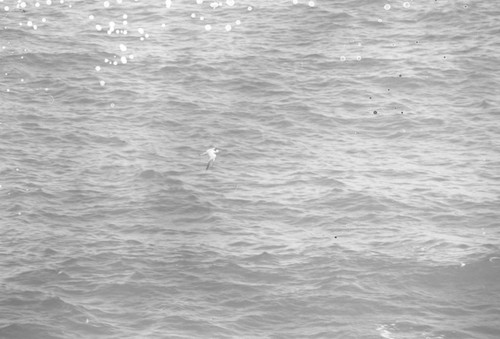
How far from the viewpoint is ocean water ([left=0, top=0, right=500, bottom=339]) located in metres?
55.0

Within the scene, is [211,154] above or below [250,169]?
above

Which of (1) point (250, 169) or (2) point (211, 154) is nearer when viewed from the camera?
(2) point (211, 154)

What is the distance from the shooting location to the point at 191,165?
2692 inches

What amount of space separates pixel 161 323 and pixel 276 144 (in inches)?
785

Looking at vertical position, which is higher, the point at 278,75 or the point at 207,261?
the point at 278,75

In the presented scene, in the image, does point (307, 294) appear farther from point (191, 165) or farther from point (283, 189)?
point (191, 165)

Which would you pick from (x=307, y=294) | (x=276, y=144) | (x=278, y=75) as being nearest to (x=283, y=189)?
(x=276, y=144)

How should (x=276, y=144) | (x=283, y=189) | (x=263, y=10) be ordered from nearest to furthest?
1. (x=283, y=189)
2. (x=276, y=144)
3. (x=263, y=10)

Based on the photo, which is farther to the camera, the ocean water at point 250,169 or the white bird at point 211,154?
the white bird at point 211,154

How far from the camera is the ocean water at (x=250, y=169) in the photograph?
5497 cm

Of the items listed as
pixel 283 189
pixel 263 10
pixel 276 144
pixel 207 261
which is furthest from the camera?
pixel 263 10

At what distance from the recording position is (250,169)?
222ft

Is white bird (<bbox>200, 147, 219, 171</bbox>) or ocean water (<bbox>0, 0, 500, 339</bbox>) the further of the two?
white bird (<bbox>200, 147, 219, 171</bbox>)

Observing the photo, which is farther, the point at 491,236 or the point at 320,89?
the point at 320,89
